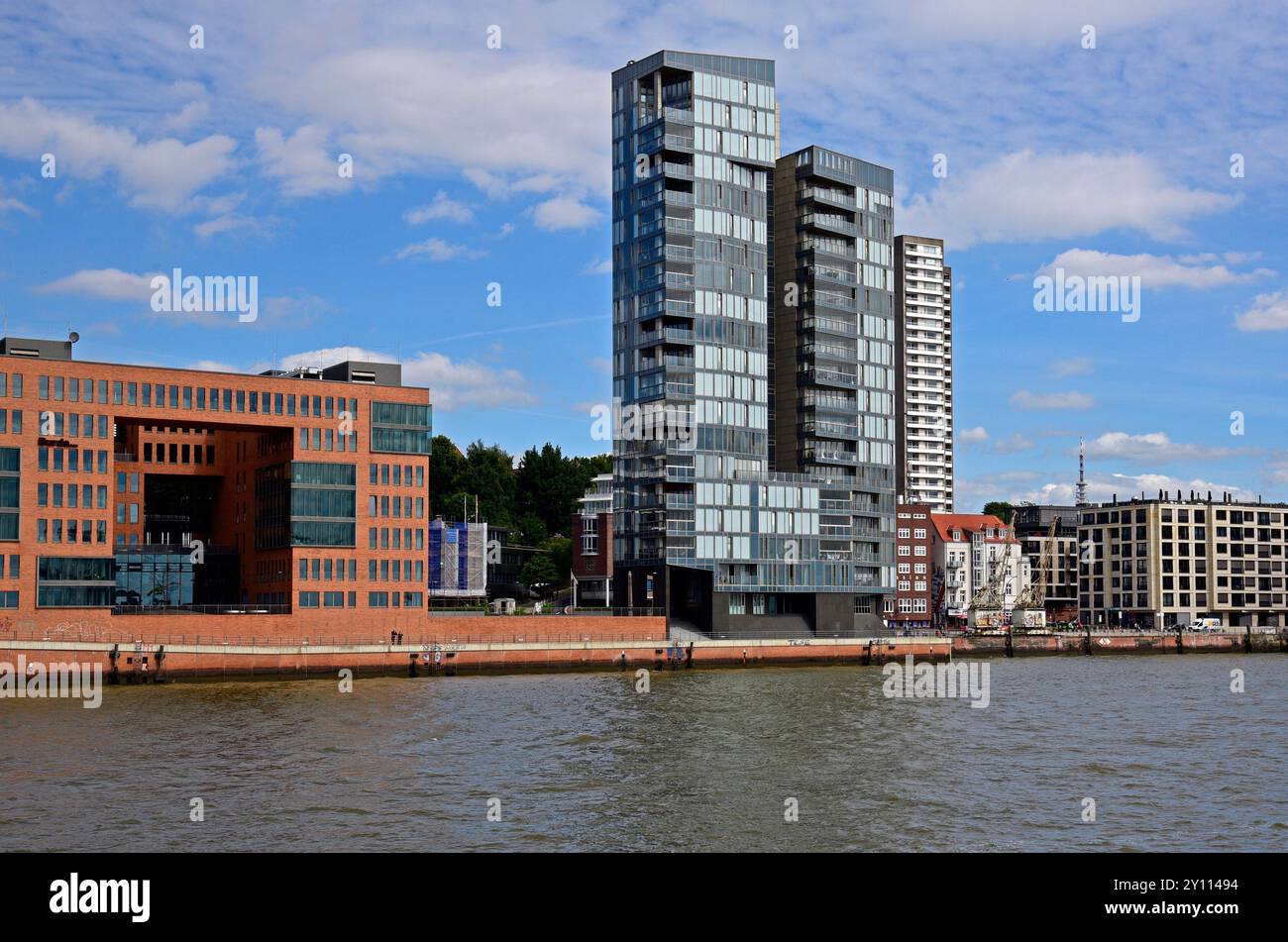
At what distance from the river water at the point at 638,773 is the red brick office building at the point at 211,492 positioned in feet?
89.4

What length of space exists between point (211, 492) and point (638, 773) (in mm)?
107988

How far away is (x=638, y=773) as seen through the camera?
51531 millimetres

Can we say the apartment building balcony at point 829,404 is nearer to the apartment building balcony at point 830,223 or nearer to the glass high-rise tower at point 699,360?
the glass high-rise tower at point 699,360

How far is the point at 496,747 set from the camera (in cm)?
5900

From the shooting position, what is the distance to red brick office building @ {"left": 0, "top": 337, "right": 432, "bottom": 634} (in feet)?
366

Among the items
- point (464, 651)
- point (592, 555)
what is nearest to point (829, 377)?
point (592, 555)

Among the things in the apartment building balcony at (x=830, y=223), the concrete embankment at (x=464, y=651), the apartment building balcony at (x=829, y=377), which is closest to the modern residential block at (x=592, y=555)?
the apartment building balcony at (x=829, y=377)

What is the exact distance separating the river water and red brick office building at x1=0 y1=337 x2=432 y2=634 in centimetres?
2724

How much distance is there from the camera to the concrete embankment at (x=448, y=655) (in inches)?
3981

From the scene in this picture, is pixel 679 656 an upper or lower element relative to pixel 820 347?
Answer: lower

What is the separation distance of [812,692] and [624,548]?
166ft

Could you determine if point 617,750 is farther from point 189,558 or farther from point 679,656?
point 189,558

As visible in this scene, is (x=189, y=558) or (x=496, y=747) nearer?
(x=496, y=747)
